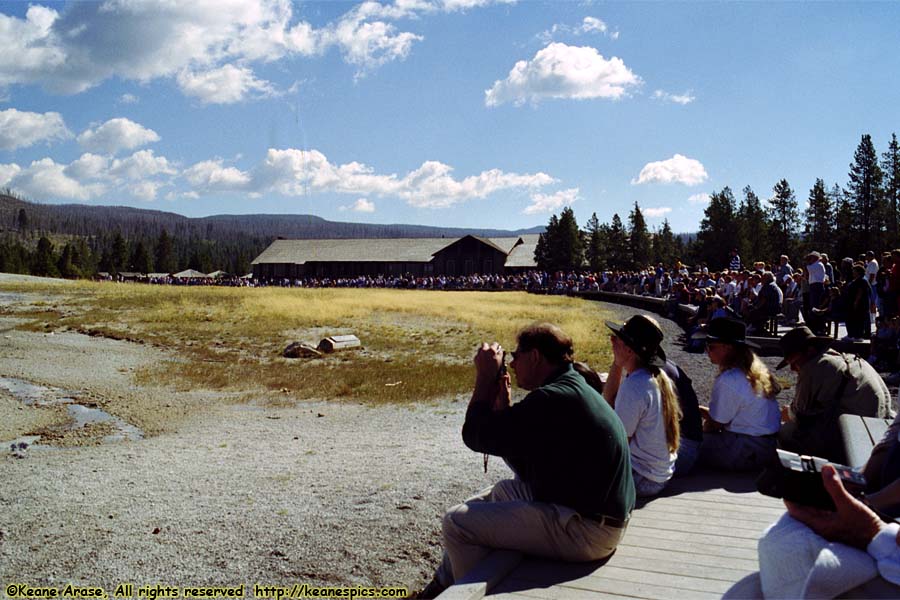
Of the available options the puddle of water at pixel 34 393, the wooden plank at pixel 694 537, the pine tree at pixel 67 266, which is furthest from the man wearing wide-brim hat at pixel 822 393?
the pine tree at pixel 67 266

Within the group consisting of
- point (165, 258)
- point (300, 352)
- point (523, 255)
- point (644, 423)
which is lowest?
point (300, 352)

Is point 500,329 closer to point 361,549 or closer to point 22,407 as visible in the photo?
point 22,407

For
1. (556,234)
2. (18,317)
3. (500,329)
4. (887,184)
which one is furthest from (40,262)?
(887,184)

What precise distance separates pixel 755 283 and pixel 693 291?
7.14 meters

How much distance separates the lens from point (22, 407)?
42.3 feet

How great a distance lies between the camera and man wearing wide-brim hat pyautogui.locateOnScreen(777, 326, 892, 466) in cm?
514

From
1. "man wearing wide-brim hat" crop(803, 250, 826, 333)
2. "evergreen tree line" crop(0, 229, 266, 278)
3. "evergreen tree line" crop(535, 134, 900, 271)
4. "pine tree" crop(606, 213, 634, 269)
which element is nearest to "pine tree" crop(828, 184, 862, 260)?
"evergreen tree line" crop(535, 134, 900, 271)

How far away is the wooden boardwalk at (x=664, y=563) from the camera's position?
3359 mm

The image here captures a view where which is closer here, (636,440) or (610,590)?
(610,590)

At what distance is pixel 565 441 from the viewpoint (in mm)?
3496

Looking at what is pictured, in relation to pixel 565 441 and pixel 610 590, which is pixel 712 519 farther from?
pixel 565 441

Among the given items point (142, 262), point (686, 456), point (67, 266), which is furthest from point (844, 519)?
point (142, 262)

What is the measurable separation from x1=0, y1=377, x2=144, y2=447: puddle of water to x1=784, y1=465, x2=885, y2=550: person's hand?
10.1 metres

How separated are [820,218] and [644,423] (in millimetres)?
81834
